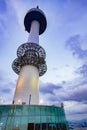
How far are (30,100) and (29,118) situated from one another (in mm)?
12725

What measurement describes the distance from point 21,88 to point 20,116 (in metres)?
15.2

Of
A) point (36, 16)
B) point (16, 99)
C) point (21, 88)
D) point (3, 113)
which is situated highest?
point (36, 16)

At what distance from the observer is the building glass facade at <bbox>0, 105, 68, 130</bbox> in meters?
30.9

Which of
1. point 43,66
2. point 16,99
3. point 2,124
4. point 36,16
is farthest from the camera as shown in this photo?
point 36,16

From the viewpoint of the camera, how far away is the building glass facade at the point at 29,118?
30891 mm

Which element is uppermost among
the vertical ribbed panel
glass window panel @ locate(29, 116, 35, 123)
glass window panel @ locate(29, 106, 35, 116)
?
the vertical ribbed panel

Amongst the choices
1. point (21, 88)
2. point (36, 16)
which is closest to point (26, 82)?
point (21, 88)

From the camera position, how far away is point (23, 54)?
56.2 metres

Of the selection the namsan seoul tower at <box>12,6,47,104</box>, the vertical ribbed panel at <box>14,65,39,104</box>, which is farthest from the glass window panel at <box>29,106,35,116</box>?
the vertical ribbed panel at <box>14,65,39,104</box>

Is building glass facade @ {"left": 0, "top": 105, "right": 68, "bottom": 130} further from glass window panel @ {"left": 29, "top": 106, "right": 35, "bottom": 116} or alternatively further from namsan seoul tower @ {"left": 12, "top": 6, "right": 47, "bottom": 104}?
namsan seoul tower @ {"left": 12, "top": 6, "right": 47, "bottom": 104}

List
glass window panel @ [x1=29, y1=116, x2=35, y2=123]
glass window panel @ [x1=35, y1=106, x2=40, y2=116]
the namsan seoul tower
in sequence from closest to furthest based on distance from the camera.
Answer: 1. glass window panel @ [x1=29, y1=116, x2=35, y2=123]
2. glass window panel @ [x1=35, y1=106, x2=40, y2=116]
3. the namsan seoul tower

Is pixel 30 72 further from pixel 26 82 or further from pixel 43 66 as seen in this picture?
pixel 43 66

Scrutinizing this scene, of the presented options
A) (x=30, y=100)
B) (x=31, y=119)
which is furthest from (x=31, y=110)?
(x=30, y=100)

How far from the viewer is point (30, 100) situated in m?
44.8
